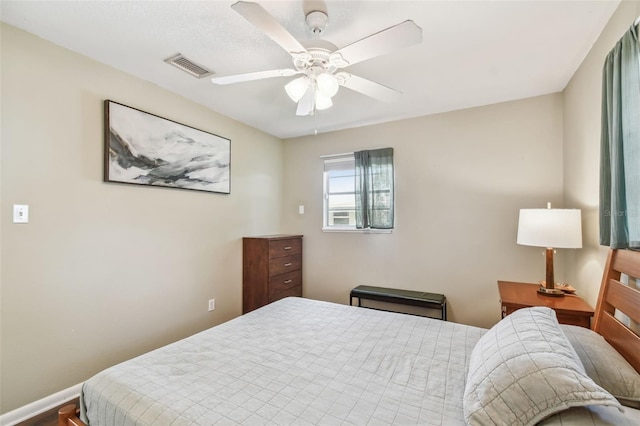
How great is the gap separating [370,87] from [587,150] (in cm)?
170

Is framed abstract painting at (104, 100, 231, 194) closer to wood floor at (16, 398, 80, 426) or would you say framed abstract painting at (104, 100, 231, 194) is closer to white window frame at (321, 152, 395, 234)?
white window frame at (321, 152, 395, 234)

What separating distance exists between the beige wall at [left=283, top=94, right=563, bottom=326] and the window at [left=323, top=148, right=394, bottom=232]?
123 millimetres

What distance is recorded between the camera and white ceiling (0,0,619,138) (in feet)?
5.15

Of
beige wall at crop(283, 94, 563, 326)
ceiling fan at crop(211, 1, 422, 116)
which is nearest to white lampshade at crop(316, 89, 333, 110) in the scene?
ceiling fan at crop(211, 1, 422, 116)

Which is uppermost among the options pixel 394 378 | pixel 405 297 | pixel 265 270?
pixel 265 270

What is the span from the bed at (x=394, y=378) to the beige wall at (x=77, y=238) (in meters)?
0.94

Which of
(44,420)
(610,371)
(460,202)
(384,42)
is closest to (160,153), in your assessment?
(44,420)

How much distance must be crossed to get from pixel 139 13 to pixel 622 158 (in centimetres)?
271

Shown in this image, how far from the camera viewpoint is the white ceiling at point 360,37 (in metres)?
1.57

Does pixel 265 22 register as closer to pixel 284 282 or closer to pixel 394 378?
pixel 394 378

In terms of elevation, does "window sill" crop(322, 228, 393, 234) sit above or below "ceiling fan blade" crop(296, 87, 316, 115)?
below

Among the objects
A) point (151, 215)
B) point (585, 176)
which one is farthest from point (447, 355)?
point (151, 215)

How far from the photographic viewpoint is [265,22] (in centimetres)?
122

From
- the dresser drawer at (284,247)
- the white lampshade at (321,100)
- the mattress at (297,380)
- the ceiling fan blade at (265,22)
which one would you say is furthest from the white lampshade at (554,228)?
the dresser drawer at (284,247)
